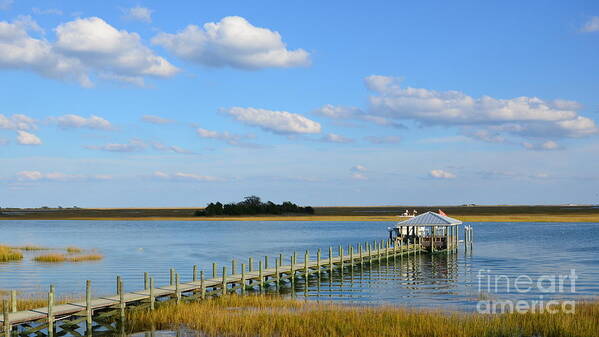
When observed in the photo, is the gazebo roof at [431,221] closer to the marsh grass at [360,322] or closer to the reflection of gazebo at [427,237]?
the reflection of gazebo at [427,237]

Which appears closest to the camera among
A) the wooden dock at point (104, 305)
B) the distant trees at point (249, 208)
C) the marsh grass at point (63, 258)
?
the wooden dock at point (104, 305)

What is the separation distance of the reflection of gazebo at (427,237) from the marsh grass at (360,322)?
1348 inches

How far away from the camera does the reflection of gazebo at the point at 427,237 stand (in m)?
60.5

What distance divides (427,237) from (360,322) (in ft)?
138

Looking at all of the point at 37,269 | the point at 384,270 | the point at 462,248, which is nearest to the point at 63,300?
the point at 37,269

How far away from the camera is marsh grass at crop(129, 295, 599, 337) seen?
69.6 ft

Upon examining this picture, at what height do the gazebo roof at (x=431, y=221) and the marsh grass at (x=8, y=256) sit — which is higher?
the gazebo roof at (x=431, y=221)

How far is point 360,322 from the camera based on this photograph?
22422 millimetres

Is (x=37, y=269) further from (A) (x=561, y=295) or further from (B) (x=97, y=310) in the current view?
(A) (x=561, y=295)

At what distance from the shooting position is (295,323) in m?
22.7

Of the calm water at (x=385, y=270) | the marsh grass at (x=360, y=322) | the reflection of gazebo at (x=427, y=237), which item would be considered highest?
the reflection of gazebo at (x=427, y=237)

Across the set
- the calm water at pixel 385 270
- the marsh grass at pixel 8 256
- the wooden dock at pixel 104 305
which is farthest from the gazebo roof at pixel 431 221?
the marsh grass at pixel 8 256

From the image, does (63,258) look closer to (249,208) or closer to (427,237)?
(427,237)

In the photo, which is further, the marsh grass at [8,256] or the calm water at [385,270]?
the marsh grass at [8,256]
